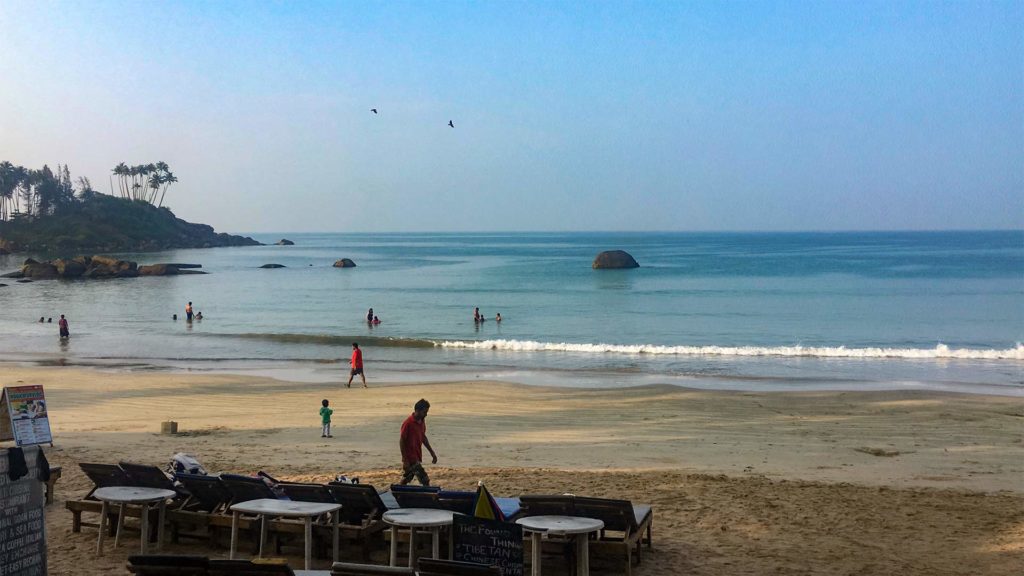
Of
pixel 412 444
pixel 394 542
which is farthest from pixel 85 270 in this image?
pixel 394 542

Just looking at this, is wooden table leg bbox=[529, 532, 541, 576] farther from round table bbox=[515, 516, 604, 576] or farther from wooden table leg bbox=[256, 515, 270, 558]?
wooden table leg bbox=[256, 515, 270, 558]

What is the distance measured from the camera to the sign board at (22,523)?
273 inches

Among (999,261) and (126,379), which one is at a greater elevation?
(999,261)

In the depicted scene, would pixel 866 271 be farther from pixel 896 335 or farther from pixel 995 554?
pixel 995 554

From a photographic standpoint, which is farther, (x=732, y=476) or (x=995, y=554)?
(x=732, y=476)

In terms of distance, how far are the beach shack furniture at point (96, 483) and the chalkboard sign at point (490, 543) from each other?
4037 mm

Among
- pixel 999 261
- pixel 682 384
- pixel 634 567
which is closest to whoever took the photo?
pixel 634 567

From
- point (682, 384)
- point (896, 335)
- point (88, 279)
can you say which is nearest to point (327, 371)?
point (682, 384)

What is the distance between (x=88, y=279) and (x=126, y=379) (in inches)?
2424

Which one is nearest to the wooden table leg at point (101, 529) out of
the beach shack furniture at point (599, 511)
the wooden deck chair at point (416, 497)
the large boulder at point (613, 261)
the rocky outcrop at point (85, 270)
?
the wooden deck chair at point (416, 497)

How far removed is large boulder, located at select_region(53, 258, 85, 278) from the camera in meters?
82.2

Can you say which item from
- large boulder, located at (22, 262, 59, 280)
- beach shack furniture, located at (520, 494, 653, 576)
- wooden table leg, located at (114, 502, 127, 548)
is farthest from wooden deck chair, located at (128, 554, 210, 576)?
large boulder, located at (22, 262, 59, 280)

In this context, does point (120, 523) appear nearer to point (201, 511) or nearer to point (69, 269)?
point (201, 511)

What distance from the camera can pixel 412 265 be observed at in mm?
119688
